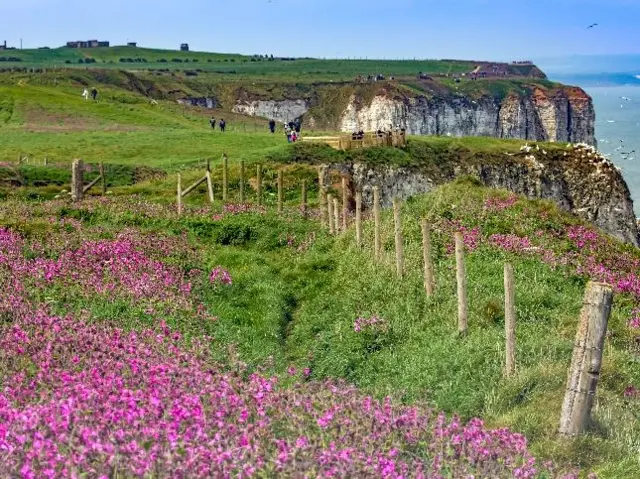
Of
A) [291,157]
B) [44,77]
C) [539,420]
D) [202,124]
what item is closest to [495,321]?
[539,420]

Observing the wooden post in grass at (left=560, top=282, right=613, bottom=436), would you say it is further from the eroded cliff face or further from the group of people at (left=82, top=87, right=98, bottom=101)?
the group of people at (left=82, top=87, right=98, bottom=101)

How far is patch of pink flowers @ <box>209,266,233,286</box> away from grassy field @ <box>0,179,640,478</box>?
256mm

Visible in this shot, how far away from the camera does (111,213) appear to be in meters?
37.6

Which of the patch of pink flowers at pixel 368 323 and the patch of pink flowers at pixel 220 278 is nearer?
the patch of pink flowers at pixel 368 323

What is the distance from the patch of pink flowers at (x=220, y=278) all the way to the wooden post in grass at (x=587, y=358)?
42.7 feet

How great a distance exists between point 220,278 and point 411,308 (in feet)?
21.0

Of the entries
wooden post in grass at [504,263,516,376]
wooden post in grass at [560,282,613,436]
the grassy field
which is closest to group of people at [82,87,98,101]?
the grassy field

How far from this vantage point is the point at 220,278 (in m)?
25.2

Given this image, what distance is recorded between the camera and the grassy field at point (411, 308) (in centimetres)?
1468

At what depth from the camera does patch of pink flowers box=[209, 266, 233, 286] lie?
24.8m

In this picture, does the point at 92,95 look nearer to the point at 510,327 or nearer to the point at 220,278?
the point at 220,278

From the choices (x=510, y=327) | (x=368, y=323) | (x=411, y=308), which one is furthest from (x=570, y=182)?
(x=510, y=327)

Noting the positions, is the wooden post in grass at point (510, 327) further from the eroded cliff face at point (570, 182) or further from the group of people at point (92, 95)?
the group of people at point (92, 95)

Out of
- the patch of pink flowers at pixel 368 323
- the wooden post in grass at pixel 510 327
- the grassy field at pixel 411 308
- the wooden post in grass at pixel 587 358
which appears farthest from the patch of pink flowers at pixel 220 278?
the wooden post in grass at pixel 587 358
